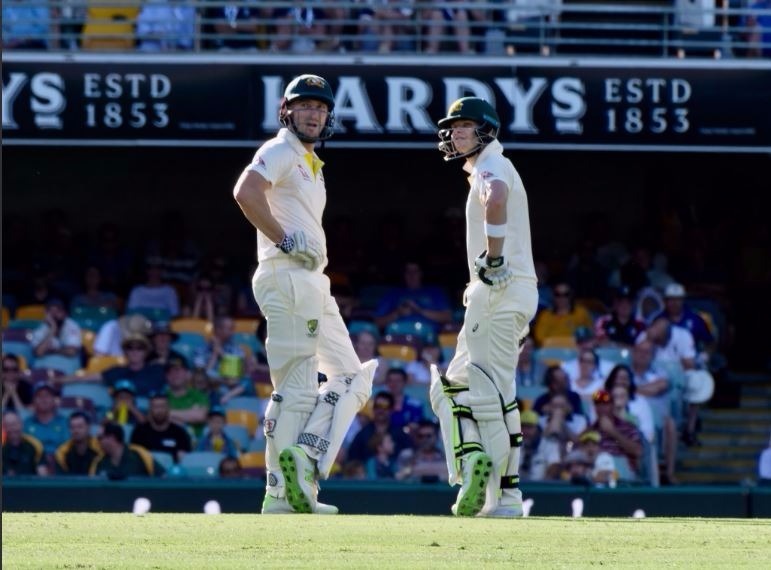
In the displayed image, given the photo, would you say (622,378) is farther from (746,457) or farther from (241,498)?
(241,498)

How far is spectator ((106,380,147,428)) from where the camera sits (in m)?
13.5

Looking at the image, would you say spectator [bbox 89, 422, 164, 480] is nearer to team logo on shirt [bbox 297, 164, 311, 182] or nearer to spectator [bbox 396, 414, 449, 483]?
spectator [bbox 396, 414, 449, 483]

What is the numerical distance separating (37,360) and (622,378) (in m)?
4.86

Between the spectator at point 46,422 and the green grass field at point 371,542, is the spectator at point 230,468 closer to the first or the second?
the spectator at point 46,422

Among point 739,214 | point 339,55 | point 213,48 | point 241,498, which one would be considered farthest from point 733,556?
→ point 739,214

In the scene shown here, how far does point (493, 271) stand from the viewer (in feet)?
24.5

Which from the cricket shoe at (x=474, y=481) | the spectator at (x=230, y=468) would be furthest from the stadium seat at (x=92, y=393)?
the cricket shoe at (x=474, y=481)

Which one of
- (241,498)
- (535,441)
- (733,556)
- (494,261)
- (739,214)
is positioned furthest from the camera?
(739,214)

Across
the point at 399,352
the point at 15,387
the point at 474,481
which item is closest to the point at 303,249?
the point at 474,481

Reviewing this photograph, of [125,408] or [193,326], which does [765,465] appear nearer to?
[193,326]

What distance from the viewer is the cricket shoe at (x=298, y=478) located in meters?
7.30

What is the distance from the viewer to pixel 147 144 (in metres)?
14.4

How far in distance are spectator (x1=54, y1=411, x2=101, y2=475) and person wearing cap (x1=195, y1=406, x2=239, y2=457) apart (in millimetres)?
809

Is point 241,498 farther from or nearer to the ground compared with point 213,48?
nearer to the ground
